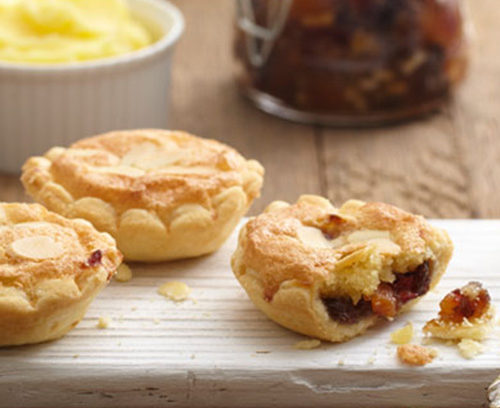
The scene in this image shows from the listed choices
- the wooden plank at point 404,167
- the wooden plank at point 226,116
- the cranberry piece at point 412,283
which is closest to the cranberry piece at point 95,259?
the cranberry piece at point 412,283

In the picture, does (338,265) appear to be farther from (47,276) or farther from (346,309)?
(47,276)

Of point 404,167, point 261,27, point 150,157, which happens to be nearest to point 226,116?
point 261,27

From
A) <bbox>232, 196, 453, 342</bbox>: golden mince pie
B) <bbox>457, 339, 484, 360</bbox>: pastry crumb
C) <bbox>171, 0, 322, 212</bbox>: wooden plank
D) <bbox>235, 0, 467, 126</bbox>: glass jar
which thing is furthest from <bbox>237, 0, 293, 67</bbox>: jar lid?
<bbox>457, 339, 484, 360</bbox>: pastry crumb

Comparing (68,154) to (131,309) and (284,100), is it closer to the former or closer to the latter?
(131,309)

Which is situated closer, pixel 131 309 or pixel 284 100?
pixel 131 309

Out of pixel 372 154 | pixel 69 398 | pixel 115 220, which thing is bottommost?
pixel 372 154

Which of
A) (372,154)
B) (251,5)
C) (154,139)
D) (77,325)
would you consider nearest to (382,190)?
(372,154)

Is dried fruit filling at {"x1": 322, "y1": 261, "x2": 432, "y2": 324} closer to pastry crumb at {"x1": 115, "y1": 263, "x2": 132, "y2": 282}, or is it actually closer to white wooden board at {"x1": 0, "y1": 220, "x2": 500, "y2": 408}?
white wooden board at {"x1": 0, "y1": 220, "x2": 500, "y2": 408}
